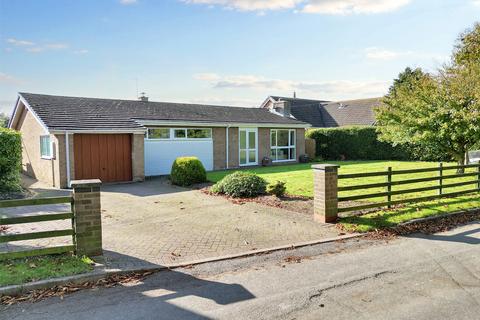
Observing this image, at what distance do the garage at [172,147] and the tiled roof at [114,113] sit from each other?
2.37 feet

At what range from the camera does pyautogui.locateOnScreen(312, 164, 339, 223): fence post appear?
8125mm

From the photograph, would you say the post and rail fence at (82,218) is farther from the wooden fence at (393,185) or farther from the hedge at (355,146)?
the hedge at (355,146)

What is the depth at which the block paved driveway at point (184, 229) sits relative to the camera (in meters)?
6.31

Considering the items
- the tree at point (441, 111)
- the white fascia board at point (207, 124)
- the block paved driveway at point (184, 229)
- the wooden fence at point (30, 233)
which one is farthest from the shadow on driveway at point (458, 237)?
the white fascia board at point (207, 124)

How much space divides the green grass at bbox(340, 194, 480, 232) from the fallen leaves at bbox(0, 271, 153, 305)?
15.2 feet

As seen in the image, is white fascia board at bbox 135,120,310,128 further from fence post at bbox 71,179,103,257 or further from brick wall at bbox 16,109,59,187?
fence post at bbox 71,179,103,257

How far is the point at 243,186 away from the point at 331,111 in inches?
1054

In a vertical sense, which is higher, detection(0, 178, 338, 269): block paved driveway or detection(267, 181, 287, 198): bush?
detection(267, 181, 287, 198): bush

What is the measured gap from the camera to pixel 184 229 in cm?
791

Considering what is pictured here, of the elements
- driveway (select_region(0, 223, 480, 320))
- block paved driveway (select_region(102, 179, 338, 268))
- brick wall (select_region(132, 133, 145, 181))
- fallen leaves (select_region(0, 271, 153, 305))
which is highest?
brick wall (select_region(132, 133, 145, 181))

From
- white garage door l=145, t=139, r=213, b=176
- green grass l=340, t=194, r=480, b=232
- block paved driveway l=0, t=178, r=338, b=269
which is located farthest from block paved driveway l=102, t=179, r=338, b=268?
white garage door l=145, t=139, r=213, b=176

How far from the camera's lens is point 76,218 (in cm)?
573

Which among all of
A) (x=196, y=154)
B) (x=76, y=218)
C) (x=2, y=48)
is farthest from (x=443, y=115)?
(x=2, y=48)

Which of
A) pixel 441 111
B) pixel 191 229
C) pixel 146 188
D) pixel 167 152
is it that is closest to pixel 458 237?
pixel 191 229
